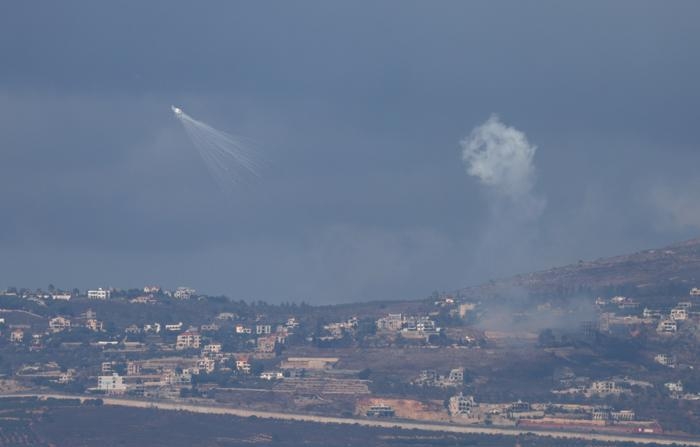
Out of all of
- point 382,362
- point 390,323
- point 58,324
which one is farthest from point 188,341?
point 382,362

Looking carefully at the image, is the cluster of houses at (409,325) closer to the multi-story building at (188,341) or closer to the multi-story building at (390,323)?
the multi-story building at (390,323)

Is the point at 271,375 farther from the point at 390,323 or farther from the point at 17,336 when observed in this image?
the point at 17,336

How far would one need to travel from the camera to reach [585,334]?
175 metres

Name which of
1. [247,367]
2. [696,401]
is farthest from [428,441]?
[247,367]

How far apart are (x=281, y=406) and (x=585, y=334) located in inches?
1021

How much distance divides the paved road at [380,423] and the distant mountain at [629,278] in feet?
129

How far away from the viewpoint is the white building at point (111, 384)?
166 metres

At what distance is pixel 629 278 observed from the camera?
639 ft

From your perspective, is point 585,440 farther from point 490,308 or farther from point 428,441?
point 490,308

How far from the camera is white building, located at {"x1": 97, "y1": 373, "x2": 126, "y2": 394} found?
166375 mm

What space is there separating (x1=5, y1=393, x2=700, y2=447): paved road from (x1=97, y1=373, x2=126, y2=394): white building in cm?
295

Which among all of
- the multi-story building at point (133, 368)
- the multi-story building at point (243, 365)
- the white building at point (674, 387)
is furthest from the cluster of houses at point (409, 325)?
the white building at point (674, 387)

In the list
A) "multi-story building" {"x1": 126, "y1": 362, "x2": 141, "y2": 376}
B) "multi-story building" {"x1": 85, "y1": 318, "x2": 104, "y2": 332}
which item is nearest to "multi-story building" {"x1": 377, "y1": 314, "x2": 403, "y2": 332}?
"multi-story building" {"x1": 126, "y1": 362, "x2": 141, "y2": 376}

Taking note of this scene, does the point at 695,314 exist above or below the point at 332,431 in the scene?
above
